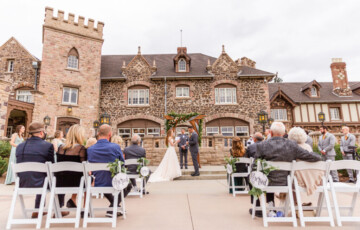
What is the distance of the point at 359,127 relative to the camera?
1855cm

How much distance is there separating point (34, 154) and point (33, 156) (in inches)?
1.4

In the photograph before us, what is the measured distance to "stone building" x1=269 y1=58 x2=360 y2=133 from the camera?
1878cm

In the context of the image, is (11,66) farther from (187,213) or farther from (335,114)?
(335,114)

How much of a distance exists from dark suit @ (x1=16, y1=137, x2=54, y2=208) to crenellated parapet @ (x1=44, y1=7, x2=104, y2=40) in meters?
15.7

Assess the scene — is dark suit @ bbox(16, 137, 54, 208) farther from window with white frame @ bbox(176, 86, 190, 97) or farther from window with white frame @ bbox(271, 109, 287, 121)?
window with white frame @ bbox(271, 109, 287, 121)

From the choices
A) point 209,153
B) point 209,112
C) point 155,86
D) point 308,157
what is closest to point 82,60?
point 155,86

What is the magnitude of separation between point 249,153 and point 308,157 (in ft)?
6.57

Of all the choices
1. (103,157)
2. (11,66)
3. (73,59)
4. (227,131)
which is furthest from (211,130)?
(11,66)

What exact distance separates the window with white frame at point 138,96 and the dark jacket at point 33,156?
44.8 feet

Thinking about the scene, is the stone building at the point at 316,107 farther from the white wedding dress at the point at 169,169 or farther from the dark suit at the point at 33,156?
the dark suit at the point at 33,156

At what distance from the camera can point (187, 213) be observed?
3877mm

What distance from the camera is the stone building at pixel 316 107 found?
18.8 m

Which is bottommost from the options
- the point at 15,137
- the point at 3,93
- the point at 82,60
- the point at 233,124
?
the point at 15,137

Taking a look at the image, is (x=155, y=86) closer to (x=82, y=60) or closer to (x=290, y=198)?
(x=82, y=60)
